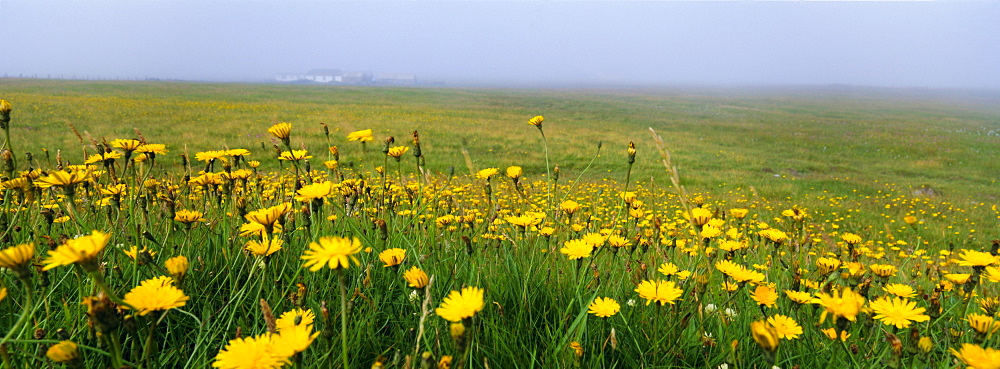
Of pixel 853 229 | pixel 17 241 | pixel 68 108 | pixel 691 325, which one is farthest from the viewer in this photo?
pixel 68 108

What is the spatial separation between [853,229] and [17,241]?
940 cm

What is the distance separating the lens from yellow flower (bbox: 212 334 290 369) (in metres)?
0.88

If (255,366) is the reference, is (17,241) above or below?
below

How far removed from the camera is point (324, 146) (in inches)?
551

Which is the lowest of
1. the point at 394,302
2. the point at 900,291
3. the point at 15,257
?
the point at 394,302

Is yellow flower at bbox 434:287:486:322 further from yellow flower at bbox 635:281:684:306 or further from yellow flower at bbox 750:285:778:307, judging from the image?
yellow flower at bbox 750:285:778:307

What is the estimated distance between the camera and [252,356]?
2.95ft

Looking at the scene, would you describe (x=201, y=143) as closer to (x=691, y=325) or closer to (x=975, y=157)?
(x=691, y=325)

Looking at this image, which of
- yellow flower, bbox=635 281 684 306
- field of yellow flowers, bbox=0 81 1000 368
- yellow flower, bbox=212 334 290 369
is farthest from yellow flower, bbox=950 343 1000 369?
yellow flower, bbox=212 334 290 369

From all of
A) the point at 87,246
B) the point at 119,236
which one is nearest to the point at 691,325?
the point at 87,246

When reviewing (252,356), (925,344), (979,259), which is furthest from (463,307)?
(979,259)

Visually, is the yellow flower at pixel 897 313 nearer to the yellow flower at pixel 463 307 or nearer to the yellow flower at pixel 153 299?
the yellow flower at pixel 463 307

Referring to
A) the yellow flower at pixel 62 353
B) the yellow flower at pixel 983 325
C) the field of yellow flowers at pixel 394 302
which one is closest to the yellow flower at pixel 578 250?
the field of yellow flowers at pixel 394 302

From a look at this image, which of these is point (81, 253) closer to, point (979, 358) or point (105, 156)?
point (105, 156)
